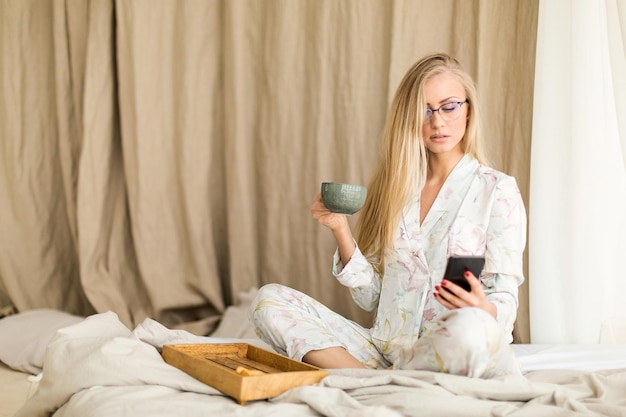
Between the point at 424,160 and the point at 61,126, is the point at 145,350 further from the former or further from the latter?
the point at 61,126

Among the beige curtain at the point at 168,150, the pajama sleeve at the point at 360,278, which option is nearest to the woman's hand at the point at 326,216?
the pajama sleeve at the point at 360,278

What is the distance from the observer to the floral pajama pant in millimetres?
1367

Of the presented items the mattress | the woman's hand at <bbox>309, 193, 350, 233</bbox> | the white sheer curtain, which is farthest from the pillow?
the white sheer curtain

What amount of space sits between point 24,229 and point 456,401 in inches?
95.6

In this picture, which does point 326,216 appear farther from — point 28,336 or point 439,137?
point 28,336

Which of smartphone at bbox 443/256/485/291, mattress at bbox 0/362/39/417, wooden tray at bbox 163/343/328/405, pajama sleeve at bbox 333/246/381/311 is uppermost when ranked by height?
smartphone at bbox 443/256/485/291

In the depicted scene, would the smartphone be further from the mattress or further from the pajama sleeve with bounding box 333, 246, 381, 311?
the mattress

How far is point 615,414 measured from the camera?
1.29 m

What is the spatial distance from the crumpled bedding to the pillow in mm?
895

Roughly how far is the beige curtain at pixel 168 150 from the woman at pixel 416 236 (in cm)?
81

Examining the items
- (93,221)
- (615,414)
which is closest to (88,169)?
(93,221)

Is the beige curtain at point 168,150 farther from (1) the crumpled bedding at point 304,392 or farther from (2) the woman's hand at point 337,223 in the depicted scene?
(1) the crumpled bedding at point 304,392

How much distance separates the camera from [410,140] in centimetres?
194

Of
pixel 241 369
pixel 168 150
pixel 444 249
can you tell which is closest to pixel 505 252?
pixel 444 249
